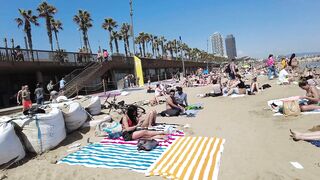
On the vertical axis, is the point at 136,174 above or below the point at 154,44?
below

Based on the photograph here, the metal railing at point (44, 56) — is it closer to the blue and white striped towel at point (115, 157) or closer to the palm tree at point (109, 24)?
the blue and white striped towel at point (115, 157)

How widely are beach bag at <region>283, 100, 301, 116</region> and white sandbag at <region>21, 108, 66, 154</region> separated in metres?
6.06

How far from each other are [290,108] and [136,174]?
5297mm

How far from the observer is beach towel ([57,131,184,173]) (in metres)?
5.00

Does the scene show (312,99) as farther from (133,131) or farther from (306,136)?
(133,131)

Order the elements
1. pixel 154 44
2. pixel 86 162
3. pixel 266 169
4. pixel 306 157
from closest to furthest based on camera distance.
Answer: pixel 266 169, pixel 306 157, pixel 86 162, pixel 154 44

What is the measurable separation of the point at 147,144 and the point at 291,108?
4481mm

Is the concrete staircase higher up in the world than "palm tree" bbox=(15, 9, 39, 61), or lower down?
lower down

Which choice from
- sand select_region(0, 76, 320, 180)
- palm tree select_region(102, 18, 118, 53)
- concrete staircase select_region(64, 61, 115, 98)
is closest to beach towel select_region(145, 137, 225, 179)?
sand select_region(0, 76, 320, 180)

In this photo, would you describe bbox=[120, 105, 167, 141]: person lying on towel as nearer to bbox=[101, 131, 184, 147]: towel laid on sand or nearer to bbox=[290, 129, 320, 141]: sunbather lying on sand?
bbox=[101, 131, 184, 147]: towel laid on sand

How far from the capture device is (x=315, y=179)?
4035mm

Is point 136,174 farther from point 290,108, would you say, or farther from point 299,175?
point 290,108

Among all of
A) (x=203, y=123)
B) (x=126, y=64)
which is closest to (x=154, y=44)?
(x=126, y=64)

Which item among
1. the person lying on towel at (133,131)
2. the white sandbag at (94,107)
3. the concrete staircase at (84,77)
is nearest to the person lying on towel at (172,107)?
the white sandbag at (94,107)
